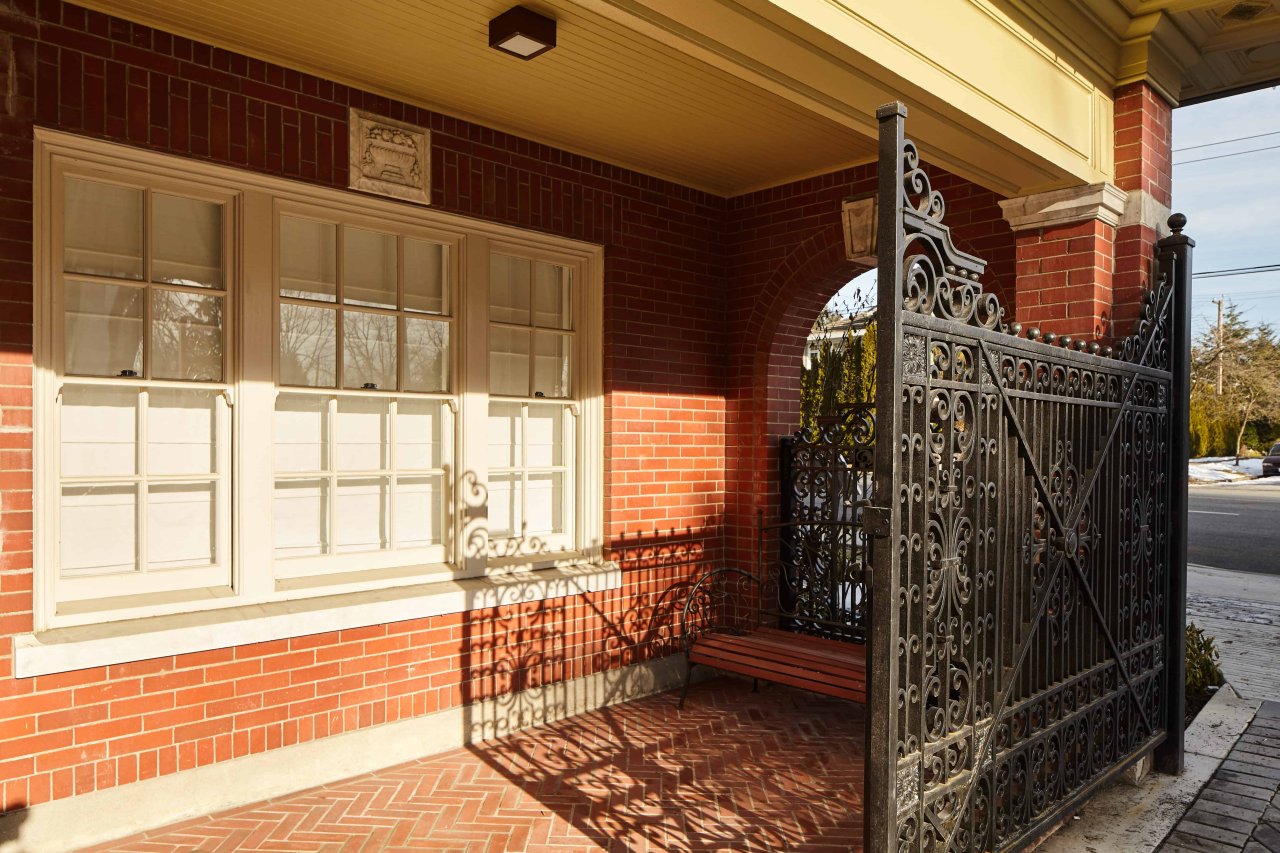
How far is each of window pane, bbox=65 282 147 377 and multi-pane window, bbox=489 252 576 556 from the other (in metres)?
1.88

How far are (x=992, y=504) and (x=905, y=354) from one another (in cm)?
77

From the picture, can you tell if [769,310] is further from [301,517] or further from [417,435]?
[301,517]

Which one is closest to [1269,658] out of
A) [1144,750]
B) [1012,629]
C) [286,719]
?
[1144,750]

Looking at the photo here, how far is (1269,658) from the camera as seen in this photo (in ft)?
20.6

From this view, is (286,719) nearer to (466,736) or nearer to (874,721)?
(466,736)

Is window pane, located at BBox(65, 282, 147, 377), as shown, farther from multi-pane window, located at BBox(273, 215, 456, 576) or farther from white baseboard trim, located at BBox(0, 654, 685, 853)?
white baseboard trim, located at BBox(0, 654, 685, 853)

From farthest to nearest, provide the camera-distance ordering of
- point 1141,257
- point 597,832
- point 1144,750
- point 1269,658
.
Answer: point 1269,658 → point 1141,257 → point 1144,750 → point 597,832

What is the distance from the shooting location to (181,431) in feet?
12.5

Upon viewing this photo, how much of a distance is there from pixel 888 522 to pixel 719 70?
8.83 feet

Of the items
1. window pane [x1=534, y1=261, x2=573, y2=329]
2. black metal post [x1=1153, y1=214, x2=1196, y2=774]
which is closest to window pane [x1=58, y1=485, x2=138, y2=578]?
window pane [x1=534, y1=261, x2=573, y2=329]

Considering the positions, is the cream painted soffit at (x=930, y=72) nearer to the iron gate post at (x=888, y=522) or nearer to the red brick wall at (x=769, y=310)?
the iron gate post at (x=888, y=522)

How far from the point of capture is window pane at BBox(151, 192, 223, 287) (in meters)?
3.76

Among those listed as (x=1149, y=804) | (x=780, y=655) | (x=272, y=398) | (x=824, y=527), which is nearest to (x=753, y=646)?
(x=780, y=655)

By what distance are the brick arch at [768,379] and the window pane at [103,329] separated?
385 centimetres
